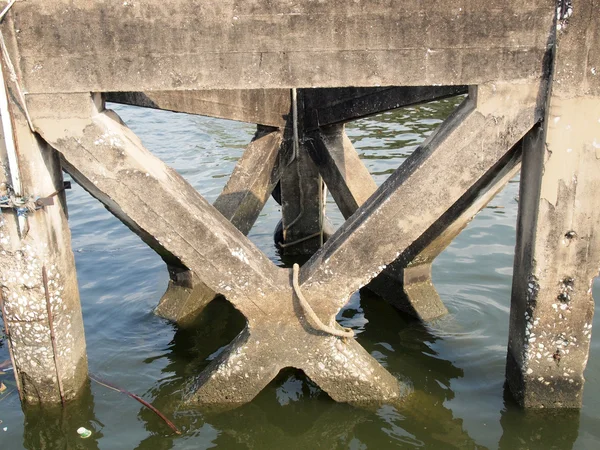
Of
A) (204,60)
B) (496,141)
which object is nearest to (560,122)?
(496,141)

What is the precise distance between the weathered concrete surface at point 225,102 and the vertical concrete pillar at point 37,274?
128 centimetres

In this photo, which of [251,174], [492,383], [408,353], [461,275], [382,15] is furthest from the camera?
[461,275]

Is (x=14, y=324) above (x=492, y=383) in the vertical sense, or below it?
above

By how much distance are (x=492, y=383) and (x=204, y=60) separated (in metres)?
3.03

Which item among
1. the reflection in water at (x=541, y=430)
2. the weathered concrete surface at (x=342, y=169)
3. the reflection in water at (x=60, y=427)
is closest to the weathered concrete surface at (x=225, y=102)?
the weathered concrete surface at (x=342, y=169)

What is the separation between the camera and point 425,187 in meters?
3.84

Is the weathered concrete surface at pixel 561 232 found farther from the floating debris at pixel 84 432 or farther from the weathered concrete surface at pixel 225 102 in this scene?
the floating debris at pixel 84 432

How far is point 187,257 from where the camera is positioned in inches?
159

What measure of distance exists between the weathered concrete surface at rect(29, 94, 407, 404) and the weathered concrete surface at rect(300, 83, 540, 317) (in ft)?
0.86

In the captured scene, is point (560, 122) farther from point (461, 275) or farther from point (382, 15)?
point (461, 275)

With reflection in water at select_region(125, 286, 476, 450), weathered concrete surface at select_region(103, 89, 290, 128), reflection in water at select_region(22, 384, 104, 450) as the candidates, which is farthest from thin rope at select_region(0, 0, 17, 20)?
reflection in water at select_region(125, 286, 476, 450)

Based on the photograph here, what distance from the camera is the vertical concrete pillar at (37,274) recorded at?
392cm

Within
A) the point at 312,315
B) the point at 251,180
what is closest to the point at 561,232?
the point at 312,315

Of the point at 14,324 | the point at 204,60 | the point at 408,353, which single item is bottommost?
the point at 408,353
